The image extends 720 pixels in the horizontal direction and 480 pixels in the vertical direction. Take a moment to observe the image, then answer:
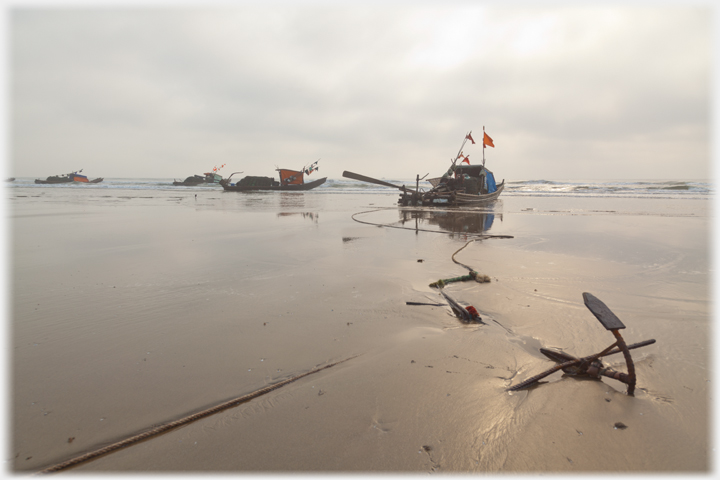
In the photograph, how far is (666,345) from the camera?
10.9 feet

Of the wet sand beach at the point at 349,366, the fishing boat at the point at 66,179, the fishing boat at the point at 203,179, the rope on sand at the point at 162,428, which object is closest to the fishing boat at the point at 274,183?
the fishing boat at the point at 203,179

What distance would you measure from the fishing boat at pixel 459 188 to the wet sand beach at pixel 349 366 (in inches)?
608

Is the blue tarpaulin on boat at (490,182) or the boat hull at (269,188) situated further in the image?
the boat hull at (269,188)

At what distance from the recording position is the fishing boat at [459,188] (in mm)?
21688

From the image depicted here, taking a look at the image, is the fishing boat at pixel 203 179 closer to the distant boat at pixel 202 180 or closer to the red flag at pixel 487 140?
the distant boat at pixel 202 180

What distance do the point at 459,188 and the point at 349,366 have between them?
72.2ft

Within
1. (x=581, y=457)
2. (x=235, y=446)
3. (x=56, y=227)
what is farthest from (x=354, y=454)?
(x=56, y=227)

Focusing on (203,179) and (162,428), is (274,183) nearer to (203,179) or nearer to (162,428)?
(203,179)

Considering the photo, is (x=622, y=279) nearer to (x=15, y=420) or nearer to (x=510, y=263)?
(x=510, y=263)

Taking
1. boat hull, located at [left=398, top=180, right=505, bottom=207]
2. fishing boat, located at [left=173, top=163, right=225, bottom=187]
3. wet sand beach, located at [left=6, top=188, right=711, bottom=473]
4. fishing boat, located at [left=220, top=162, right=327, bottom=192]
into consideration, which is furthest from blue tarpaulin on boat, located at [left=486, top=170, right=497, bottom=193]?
fishing boat, located at [left=173, top=163, right=225, bottom=187]

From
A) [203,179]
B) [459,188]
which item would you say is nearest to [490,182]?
[459,188]

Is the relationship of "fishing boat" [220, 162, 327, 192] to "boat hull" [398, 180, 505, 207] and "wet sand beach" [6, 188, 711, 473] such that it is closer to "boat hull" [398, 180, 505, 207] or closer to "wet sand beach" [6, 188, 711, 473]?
"boat hull" [398, 180, 505, 207]

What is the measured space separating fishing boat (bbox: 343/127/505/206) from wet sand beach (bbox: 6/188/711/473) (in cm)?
1544

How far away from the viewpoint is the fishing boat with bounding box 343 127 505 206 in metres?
21.7
